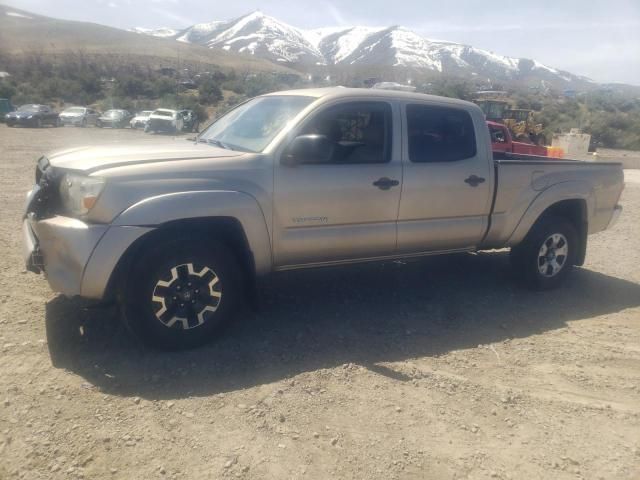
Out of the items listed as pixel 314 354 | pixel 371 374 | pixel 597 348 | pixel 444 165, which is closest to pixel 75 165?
pixel 314 354

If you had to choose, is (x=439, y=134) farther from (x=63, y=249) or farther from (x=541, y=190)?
(x=63, y=249)

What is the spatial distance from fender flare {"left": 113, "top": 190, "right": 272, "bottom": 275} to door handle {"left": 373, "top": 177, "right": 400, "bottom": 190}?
1043 millimetres

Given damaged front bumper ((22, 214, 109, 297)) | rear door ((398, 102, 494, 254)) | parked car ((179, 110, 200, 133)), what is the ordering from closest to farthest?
damaged front bumper ((22, 214, 109, 297))
rear door ((398, 102, 494, 254))
parked car ((179, 110, 200, 133))

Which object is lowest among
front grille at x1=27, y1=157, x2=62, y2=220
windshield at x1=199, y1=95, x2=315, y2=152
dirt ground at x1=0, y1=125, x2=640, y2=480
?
dirt ground at x1=0, y1=125, x2=640, y2=480

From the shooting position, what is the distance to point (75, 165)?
387 centimetres

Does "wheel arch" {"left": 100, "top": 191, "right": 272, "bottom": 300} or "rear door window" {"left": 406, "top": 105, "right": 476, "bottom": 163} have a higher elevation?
"rear door window" {"left": 406, "top": 105, "right": 476, "bottom": 163}

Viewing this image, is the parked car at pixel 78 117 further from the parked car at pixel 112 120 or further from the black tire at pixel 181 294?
the black tire at pixel 181 294

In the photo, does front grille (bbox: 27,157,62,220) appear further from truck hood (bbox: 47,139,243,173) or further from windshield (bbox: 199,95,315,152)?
windshield (bbox: 199,95,315,152)

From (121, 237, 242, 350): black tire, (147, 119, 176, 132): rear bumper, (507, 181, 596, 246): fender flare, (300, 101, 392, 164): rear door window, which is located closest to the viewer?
(121, 237, 242, 350): black tire

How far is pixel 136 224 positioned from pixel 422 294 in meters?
3.03

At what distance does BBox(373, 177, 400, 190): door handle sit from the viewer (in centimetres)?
461

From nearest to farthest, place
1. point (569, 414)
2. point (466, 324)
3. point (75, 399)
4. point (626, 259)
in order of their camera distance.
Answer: point (75, 399)
point (569, 414)
point (466, 324)
point (626, 259)

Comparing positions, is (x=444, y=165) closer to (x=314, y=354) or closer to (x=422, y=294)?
(x=422, y=294)

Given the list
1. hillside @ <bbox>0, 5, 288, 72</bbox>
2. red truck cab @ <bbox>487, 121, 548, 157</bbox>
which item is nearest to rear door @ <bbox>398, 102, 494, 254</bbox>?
red truck cab @ <bbox>487, 121, 548, 157</bbox>
